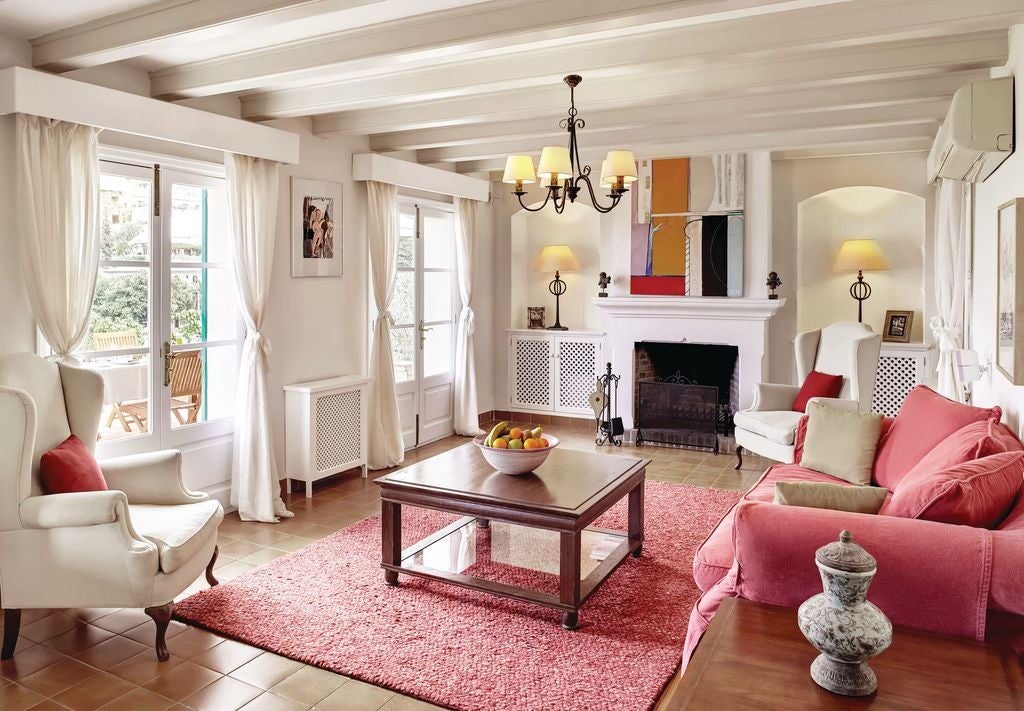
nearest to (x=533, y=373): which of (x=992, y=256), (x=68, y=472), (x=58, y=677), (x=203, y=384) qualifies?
(x=203, y=384)

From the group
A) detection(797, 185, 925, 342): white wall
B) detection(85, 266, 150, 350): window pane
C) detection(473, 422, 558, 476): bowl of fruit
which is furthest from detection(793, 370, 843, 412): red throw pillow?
detection(85, 266, 150, 350): window pane

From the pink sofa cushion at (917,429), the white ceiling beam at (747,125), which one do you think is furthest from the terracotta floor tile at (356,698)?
the white ceiling beam at (747,125)

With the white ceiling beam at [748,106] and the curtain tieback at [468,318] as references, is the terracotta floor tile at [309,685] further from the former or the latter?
the curtain tieback at [468,318]

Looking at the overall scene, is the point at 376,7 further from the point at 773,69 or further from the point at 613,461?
the point at 613,461

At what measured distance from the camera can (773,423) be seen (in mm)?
5395

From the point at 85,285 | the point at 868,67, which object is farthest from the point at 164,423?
the point at 868,67

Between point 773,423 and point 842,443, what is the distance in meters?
1.59

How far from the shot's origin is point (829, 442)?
387cm

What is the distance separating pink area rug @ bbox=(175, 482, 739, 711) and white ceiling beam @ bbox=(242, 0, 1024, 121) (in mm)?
2508

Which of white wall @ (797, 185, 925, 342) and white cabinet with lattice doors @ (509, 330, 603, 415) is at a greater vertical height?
white wall @ (797, 185, 925, 342)

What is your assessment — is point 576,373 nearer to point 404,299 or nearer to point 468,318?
point 468,318

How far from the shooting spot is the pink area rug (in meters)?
2.76

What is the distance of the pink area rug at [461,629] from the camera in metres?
2.76

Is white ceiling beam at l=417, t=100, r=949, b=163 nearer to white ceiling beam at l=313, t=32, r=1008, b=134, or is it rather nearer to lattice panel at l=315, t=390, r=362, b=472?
white ceiling beam at l=313, t=32, r=1008, b=134
